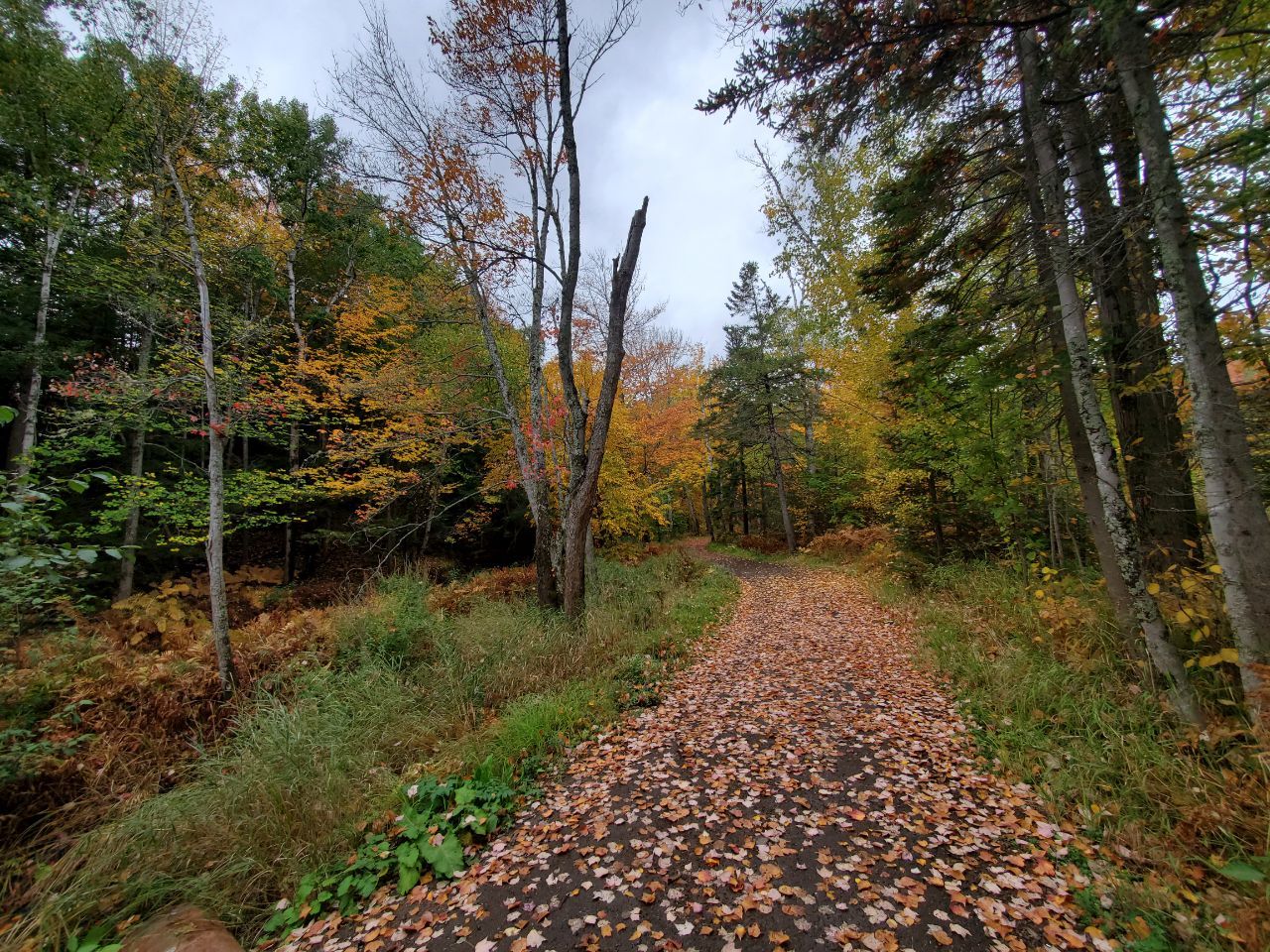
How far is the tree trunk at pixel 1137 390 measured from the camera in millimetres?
4172

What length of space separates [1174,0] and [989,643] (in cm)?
583

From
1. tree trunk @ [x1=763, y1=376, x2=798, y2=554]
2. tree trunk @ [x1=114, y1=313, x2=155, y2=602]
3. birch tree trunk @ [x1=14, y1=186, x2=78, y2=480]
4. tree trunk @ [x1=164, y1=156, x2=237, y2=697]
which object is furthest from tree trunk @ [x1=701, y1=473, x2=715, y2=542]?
birch tree trunk @ [x1=14, y1=186, x2=78, y2=480]

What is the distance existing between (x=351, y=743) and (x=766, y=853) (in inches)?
156

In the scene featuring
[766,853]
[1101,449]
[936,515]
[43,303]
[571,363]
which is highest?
[43,303]

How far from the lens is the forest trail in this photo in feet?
7.75

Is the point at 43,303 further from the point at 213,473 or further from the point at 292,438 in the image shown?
the point at 213,473

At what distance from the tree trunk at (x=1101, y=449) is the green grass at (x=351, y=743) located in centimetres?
471

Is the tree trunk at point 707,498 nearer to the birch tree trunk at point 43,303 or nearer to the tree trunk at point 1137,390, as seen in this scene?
the tree trunk at point 1137,390

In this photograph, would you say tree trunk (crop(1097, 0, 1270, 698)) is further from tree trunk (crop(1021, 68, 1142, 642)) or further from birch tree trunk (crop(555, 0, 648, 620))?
birch tree trunk (crop(555, 0, 648, 620))

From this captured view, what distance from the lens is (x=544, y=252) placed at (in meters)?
9.27

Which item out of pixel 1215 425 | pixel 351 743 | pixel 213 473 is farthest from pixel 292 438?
pixel 1215 425

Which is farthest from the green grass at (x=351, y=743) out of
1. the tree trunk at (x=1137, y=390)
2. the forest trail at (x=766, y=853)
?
the tree trunk at (x=1137, y=390)

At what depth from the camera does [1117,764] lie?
3.17 m

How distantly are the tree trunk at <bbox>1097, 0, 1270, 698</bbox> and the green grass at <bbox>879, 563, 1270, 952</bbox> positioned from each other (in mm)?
710
